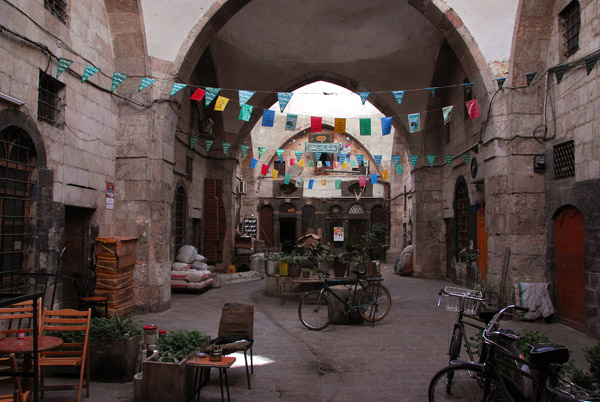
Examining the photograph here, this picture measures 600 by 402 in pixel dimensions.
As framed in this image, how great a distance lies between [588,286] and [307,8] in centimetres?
1028

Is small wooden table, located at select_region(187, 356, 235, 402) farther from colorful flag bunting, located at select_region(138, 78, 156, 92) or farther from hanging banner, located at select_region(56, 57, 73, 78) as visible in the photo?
colorful flag bunting, located at select_region(138, 78, 156, 92)

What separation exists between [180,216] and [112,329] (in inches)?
294

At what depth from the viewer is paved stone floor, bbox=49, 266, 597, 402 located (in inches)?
170

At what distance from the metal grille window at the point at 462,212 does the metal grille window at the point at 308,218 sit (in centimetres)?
1380

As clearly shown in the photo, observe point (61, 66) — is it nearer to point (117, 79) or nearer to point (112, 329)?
point (117, 79)

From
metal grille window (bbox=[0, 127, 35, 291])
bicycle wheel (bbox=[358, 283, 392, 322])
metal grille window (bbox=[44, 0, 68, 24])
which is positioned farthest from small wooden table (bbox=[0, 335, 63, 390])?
metal grille window (bbox=[44, 0, 68, 24])

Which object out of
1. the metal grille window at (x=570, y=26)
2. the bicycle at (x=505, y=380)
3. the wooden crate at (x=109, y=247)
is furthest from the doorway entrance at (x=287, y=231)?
the bicycle at (x=505, y=380)

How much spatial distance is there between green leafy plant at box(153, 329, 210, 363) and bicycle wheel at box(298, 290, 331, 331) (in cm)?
283

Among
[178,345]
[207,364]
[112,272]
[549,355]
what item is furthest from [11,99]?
[549,355]

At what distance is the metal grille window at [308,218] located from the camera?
85.1 ft

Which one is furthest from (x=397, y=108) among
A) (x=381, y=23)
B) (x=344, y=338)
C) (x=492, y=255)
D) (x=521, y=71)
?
(x=344, y=338)

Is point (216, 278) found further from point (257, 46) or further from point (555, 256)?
point (555, 256)

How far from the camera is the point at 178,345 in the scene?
4258 millimetres

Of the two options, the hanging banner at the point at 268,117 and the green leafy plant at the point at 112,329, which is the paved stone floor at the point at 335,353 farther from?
the hanging banner at the point at 268,117
